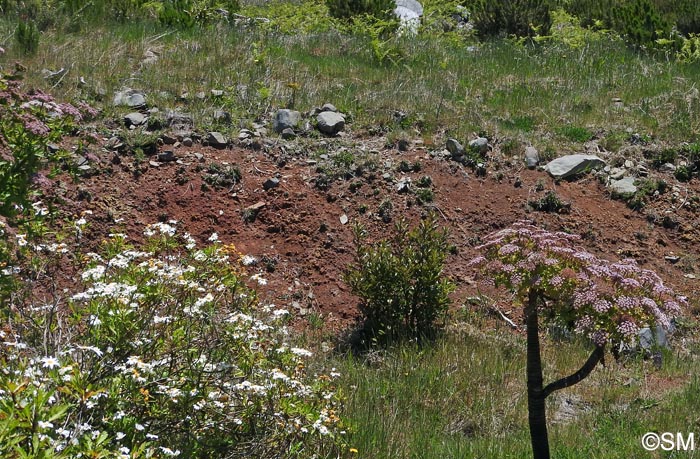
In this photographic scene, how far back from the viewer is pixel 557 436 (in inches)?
225

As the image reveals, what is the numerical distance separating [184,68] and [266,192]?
2.81 meters

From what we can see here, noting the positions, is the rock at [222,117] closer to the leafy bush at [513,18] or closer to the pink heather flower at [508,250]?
the pink heather flower at [508,250]

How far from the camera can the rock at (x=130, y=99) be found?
9375mm

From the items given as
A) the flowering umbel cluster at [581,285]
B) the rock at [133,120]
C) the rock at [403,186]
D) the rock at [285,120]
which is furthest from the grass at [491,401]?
the rock at [133,120]

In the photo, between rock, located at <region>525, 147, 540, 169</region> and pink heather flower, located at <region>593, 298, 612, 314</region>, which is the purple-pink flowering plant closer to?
pink heather flower, located at <region>593, 298, 612, 314</region>

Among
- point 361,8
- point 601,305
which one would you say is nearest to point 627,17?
point 361,8

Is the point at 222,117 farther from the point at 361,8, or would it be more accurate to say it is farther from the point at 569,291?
the point at 361,8

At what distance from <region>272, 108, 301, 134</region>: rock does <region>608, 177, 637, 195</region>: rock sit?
352 centimetres

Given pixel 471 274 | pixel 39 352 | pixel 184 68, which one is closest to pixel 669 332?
pixel 471 274

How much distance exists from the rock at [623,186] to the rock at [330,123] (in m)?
3.04

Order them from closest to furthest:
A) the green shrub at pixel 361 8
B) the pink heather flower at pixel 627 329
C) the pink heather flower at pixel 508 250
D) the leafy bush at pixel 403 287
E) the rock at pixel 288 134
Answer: the pink heather flower at pixel 627 329, the pink heather flower at pixel 508 250, the leafy bush at pixel 403 287, the rock at pixel 288 134, the green shrub at pixel 361 8

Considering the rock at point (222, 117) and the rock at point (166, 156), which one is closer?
the rock at point (166, 156)

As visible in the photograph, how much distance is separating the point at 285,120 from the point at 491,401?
175 inches

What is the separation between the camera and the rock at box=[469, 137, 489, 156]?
31.0 feet
